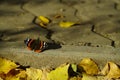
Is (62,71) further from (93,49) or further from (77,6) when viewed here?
(77,6)

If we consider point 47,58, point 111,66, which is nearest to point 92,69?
point 111,66

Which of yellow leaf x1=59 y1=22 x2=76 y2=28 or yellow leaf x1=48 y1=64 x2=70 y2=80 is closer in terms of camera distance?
yellow leaf x1=48 y1=64 x2=70 y2=80

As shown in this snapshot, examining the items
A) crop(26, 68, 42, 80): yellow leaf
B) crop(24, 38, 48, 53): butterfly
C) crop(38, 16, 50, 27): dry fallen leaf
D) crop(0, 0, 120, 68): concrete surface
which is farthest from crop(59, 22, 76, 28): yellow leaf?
crop(26, 68, 42, 80): yellow leaf

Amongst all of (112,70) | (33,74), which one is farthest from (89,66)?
(33,74)

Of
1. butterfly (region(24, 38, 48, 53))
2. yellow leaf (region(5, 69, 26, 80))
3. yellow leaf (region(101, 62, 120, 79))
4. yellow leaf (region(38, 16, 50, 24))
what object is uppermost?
yellow leaf (region(38, 16, 50, 24))

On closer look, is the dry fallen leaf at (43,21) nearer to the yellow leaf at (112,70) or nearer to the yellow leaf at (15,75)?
the yellow leaf at (15,75)

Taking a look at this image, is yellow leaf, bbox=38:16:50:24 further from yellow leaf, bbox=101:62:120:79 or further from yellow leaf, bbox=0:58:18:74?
yellow leaf, bbox=101:62:120:79
